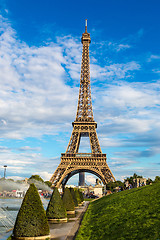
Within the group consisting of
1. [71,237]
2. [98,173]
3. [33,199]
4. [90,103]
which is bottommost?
[71,237]

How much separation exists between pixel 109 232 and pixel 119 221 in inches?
70.1

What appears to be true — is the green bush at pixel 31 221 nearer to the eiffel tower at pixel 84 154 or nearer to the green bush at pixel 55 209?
the green bush at pixel 55 209

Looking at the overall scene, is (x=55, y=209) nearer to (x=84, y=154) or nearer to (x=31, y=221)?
(x=31, y=221)

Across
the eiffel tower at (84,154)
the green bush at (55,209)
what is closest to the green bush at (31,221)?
Answer: the green bush at (55,209)

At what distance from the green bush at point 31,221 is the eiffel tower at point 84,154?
167 ft

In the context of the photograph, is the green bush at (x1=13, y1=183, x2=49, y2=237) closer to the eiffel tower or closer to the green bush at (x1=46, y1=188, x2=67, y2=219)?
the green bush at (x1=46, y1=188, x2=67, y2=219)

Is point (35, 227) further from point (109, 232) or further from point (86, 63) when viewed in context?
point (86, 63)

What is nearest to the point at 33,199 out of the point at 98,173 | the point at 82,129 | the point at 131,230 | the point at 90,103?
the point at 131,230

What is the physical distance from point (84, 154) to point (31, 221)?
5644 cm

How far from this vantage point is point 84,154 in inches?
2763

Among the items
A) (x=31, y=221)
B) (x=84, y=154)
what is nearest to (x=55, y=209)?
(x=31, y=221)

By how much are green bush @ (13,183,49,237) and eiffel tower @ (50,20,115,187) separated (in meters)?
50.9

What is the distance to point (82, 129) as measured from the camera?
7425 centimetres

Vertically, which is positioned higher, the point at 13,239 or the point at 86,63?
the point at 86,63
